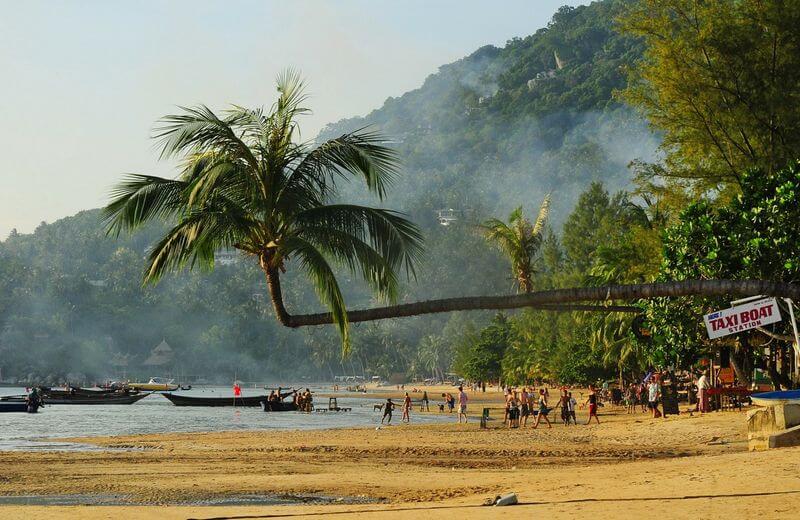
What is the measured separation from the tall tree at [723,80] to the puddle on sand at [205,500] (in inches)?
667

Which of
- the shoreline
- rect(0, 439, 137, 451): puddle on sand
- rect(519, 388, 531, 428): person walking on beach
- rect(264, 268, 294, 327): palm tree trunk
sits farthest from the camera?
rect(519, 388, 531, 428): person walking on beach

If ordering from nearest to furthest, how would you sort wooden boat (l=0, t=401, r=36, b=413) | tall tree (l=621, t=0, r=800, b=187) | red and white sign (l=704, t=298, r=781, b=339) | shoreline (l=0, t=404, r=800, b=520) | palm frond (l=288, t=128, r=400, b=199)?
shoreline (l=0, t=404, r=800, b=520) < palm frond (l=288, t=128, r=400, b=199) < red and white sign (l=704, t=298, r=781, b=339) < tall tree (l=621, t=0, r=800, b=187) < wooden boat (l=0, t=401, r=36, b=413)

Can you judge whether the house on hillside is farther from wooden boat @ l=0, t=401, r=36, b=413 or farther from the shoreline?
the shoreline

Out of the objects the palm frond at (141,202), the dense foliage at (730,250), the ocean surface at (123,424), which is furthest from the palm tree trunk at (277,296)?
the ocean surface at (123,424)

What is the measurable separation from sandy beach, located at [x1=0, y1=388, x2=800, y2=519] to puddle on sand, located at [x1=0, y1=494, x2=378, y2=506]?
22 cm

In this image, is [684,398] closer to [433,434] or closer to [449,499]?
[433,434]

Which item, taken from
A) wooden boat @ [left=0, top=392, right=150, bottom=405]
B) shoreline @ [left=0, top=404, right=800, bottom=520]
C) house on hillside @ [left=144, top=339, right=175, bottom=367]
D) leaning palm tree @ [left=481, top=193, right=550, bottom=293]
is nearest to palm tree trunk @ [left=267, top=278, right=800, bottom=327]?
shoreline @ [left=0, top=404, right=800, bottom=520]

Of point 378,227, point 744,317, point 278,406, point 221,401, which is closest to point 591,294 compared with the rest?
point 378,227

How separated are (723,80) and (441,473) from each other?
1450 centimetres

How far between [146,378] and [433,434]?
170294 mm

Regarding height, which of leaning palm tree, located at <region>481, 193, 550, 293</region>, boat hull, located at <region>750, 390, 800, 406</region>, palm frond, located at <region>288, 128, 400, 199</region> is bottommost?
boat hull, located at <region>750, 390, 800, 406</region>

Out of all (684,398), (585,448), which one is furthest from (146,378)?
(585,448)

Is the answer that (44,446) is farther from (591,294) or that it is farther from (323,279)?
(591,294)

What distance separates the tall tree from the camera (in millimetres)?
26047
